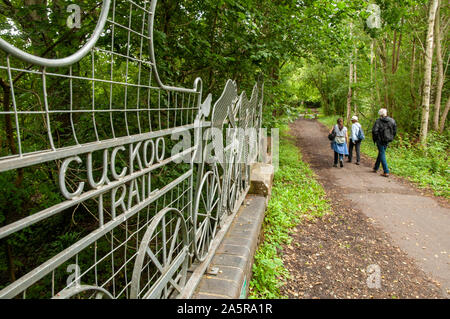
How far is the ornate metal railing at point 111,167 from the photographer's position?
0.91m

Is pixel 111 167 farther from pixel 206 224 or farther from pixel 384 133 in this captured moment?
pixel 384 133

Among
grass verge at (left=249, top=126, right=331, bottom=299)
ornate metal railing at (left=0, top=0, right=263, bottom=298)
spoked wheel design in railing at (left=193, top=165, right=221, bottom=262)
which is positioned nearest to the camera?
ornate metal railing at (left=0, top=0, right=263, bottom=298)

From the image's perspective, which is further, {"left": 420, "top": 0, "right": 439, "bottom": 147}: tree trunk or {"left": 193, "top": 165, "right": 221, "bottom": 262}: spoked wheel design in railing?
{"left": 420, "top": 0, "right": 439, "bottom": 147}: tree trunk

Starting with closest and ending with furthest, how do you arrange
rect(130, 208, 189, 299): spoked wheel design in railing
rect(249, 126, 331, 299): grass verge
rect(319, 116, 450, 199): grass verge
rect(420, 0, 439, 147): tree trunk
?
rect(130, 208, 189, 299): spoked wheel design in railing
rect(249, 126, 331, 299): grass verge
rect(319, 116, 450, 199): grass verge
rect(420, 0, 439, 147): tree trunk

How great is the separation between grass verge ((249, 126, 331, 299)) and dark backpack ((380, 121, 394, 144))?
213 cm

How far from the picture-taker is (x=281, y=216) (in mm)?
4664

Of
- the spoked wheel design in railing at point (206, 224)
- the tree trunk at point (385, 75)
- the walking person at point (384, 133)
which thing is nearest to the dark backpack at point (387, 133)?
the walking person at point (384, 133)

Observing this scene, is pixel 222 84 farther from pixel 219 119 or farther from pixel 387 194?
pixel 387 194

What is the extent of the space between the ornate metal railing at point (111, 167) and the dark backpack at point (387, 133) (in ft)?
15.8

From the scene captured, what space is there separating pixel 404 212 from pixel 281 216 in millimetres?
2593

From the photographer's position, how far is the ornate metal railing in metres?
0.91

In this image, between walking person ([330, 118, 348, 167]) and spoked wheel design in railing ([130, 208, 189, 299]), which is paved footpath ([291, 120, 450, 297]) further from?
spoked wheel design in railing ([130, 208, 189, 299])

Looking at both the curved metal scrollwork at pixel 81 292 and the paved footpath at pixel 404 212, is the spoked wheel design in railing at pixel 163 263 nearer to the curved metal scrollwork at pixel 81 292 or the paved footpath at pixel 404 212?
the curved metal scrollwork at pixel 81 292

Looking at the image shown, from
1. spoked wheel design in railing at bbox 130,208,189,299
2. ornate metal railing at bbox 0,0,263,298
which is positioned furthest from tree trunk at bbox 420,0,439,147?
spoked wheel design in railing at bbox 130,208,189,299
